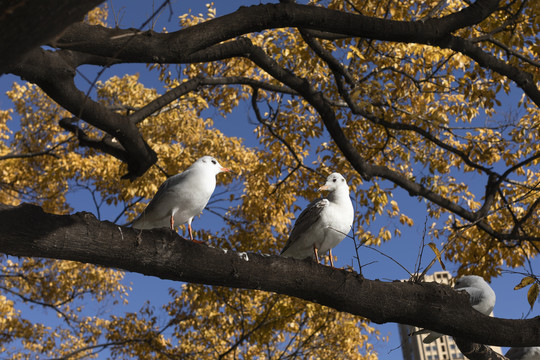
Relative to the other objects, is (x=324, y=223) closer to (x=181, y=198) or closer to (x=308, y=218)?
(x=308, y=218)

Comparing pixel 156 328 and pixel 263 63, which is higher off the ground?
pixel 263 63

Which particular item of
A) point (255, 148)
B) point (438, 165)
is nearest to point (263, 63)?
point (438, 165)

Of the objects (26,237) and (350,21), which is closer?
(26,237)

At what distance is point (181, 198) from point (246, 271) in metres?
1.37

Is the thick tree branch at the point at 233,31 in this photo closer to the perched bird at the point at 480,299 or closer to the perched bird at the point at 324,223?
the perched bird at the point at 324,223

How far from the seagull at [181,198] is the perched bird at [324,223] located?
0.99 m

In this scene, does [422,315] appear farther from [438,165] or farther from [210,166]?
[438,165]

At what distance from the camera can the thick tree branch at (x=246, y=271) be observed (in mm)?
2686

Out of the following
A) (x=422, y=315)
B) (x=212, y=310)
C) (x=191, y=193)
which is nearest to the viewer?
(x=422, y=315)

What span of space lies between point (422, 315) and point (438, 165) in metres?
5.90

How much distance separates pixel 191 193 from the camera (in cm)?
432

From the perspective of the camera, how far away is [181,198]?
4301 mm

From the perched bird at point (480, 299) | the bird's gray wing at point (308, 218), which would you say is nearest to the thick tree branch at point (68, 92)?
the bird's gray wing at point (308, 218)

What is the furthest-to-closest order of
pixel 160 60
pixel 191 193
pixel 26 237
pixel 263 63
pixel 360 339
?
pixel 360 339, pixel 263 63, pixel 191 193, pixel 160 60, pixel 26 237
